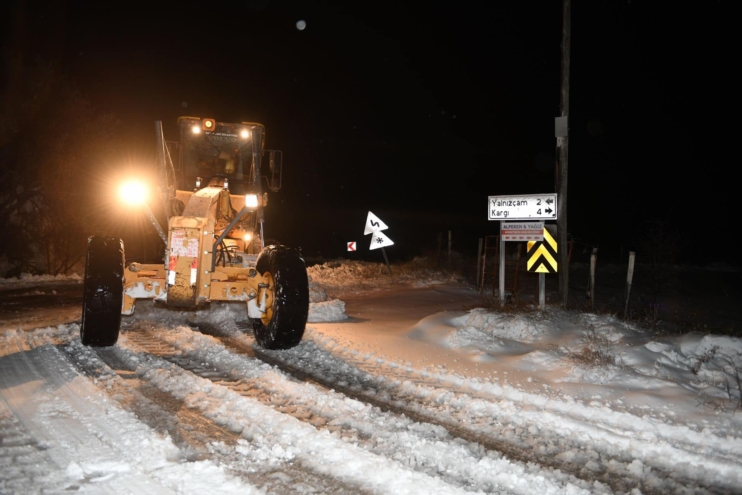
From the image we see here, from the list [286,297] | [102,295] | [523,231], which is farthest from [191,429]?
[523,231]

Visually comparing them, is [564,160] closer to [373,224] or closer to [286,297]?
[286,297]

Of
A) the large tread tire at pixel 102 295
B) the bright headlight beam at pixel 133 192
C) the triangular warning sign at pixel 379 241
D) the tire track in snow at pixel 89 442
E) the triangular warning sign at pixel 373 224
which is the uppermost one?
the triangular warning sign at pixel 373 224

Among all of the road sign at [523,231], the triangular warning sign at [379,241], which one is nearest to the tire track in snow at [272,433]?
the road sign at [523,231]

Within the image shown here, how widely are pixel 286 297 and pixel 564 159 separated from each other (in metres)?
6.83

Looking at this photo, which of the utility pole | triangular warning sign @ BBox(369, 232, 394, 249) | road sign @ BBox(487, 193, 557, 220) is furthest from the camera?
triangular warning sign @ BBox(369, 232, 394, 249)

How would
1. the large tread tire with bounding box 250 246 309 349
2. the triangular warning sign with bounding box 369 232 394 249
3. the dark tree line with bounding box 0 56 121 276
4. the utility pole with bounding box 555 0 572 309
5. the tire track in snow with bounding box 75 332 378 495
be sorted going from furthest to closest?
the dark tree line with bounding box 0 56 121 276, the triangular warning sign with bounding box 369 232 394 249, the utility pole with bounding box 555 0 572 309, the large tread tire with bounding box 250 246 309 349, the tire track in snow with bounding box 75 332 378 495

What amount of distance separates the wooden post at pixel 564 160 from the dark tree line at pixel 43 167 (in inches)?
637

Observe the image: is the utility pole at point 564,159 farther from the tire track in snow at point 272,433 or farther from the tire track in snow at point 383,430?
the tire track in snow at point 272,433

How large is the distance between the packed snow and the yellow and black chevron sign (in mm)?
1517

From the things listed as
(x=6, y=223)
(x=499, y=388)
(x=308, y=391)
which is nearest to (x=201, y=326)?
(x=308, y=391)

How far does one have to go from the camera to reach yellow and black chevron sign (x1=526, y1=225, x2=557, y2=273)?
11148mm

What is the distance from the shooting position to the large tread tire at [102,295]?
24.8ft

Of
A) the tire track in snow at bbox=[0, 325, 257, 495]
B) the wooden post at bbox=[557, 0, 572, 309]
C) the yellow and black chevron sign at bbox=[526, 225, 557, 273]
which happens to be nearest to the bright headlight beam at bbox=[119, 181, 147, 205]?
the tire track in snow at bbox=[0, 325, 257, 495]

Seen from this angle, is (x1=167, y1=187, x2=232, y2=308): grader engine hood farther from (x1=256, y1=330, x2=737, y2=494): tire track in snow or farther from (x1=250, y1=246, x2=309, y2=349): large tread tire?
(x1=256, y1=330, x2=737, y2=494): tire track in snow
